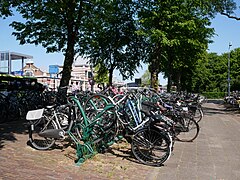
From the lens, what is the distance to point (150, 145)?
4840 mm

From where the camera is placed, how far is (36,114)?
211 inches

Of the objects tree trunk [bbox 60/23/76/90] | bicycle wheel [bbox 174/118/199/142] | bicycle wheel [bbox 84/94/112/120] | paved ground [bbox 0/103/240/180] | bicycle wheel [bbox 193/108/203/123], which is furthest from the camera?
tree trunk [bbox 60/23/76/90]

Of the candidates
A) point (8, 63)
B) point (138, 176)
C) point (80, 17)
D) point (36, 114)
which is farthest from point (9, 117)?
point (8, 63)

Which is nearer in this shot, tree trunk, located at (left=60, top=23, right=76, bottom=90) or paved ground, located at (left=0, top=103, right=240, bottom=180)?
paved ground, located at (left=0, top=103, right=240, bottom=180)

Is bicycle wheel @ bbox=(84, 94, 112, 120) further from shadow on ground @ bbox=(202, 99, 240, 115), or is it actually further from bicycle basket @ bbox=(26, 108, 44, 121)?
A: shadow on ground @ bbox=(202, 99, 240, 115)

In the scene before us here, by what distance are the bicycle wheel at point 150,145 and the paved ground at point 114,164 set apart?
157 mm

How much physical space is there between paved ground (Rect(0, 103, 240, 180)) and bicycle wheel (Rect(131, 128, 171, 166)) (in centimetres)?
16

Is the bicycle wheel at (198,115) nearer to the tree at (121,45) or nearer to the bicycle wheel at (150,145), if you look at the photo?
the bicycle wheel at (150,145)

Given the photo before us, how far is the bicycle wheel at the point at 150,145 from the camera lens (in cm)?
475

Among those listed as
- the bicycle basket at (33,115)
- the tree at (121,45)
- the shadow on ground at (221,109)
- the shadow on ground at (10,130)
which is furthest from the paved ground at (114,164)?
the tree at (121,45)

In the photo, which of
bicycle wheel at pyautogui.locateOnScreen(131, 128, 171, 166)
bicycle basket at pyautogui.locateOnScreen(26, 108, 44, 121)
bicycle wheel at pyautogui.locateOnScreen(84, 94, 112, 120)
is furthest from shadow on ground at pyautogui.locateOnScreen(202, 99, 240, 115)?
bicycle basket at pyautogui.locateOnScreen(26, 108, 44, 121)

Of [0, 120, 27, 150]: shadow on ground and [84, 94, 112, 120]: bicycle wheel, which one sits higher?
[84, 94, 112, 120]: bicycle wheel

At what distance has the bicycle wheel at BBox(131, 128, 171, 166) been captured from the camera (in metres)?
4.75

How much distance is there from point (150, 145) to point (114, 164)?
70 cm
